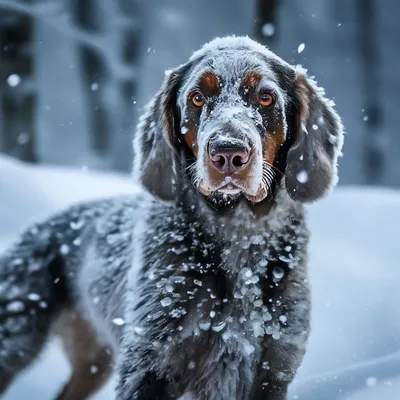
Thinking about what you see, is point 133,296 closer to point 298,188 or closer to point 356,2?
point 298,188

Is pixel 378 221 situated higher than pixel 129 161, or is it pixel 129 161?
pixel 378 221

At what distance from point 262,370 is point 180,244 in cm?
65

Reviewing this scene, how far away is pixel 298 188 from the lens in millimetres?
2807

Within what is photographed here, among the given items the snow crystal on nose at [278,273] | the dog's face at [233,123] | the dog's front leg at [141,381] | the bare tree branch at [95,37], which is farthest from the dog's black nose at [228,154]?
the bare tree branch at [95,37]

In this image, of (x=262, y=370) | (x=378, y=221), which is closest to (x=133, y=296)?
(x=262, y=370)

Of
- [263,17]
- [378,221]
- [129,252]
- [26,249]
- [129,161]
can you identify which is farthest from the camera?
[129,161]

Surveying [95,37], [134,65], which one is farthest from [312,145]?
[95,37]

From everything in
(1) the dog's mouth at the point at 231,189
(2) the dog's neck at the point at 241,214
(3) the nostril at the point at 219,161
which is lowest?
(2) the dog's neck at the point at 241,214

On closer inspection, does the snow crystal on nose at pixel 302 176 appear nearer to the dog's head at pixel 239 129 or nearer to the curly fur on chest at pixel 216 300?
the dog's head at pixel 239 129

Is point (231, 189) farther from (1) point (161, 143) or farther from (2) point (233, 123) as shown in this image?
(1) point (161, 143)

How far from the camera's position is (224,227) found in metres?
2.86

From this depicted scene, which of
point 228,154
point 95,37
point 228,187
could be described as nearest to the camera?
point 228,154

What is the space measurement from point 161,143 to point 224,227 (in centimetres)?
48

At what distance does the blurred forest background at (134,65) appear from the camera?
8828mm
